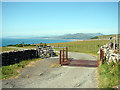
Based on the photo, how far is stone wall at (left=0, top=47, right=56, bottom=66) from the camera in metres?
14.6

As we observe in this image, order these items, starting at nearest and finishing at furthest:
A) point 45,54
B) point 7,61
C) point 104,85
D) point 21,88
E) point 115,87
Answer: point 115,87, point 104,85, point 21,88, point 7,61, point 45,54

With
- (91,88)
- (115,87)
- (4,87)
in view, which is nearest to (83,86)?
(91,88)

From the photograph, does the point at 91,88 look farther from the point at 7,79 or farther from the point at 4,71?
the point at 4,71

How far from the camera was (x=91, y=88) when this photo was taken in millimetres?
8016

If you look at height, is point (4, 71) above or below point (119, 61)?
below

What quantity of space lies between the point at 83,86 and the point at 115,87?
2.08m

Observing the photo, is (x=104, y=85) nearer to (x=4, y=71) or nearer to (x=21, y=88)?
(x=21, y=88)

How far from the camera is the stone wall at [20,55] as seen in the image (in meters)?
14.6

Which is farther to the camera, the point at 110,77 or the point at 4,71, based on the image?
the point at 4,71

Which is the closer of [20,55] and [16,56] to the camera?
[16,56]

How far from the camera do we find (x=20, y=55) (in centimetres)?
1683

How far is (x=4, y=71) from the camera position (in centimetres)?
1166

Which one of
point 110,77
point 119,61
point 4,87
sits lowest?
point 4,87

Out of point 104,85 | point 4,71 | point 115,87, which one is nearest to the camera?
point 115,87
